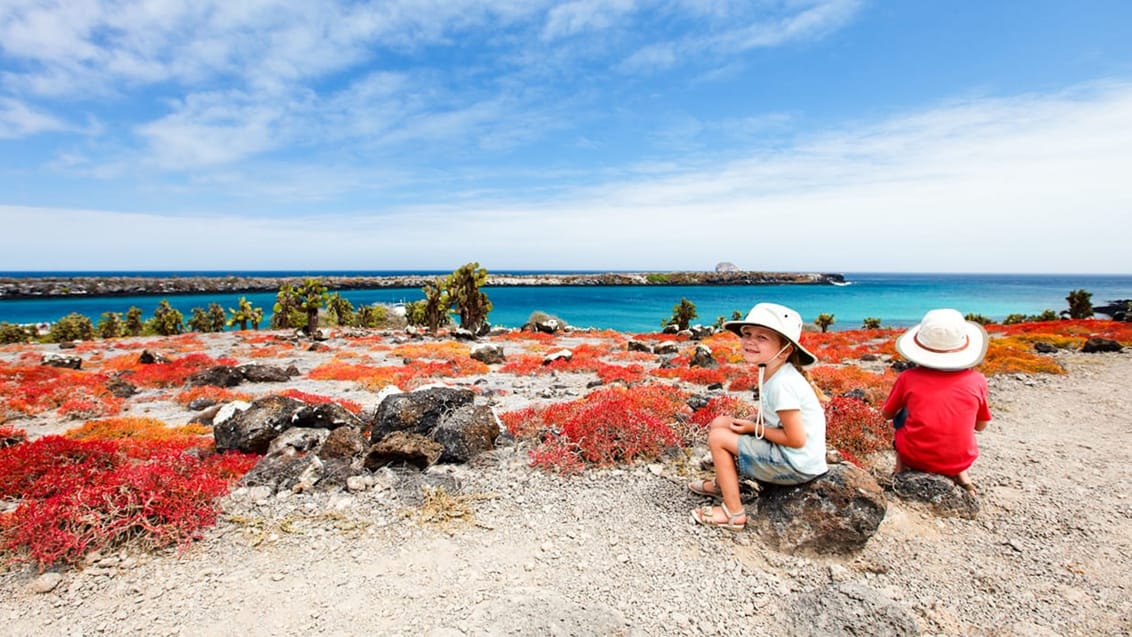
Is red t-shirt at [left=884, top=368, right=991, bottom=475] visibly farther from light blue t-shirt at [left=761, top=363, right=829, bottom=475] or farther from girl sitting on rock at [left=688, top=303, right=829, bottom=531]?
light blue t-shirt at [left=761, top=363, right=829, bottom=475]

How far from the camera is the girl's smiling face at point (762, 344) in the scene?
5.11 m

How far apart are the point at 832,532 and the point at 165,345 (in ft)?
129

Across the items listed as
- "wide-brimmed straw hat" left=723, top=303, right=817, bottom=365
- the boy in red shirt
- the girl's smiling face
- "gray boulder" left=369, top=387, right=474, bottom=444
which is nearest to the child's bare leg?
the girl's smiling face

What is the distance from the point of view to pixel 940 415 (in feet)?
19.3

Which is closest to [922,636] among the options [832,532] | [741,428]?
[832,532]

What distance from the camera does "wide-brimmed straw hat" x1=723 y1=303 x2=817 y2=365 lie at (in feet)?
16.3

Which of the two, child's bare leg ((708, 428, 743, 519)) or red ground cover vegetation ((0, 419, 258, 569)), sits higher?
child's bare leg ((708, 428, 743, 519))

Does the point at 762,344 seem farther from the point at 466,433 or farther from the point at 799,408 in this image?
the point at 466,433

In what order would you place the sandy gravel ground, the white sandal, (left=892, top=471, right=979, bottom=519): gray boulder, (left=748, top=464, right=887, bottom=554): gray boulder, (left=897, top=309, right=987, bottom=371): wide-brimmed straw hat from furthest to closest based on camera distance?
(left=892, top=471, right=979, bottom=519): gray boulder
the white sandal
(left=897, top=309, right=987, bottom=371): wide-brimmed straw hat
(left=748, top=464, right=887, bottom=554): gray boulder
the sandy gravel ground

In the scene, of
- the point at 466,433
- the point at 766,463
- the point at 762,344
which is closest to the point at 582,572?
the point at 766,463

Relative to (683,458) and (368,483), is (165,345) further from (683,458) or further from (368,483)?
(683,458)

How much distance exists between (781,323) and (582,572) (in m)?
3.42

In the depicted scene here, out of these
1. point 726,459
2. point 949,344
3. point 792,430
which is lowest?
point 726,459

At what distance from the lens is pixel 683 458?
8148mm
